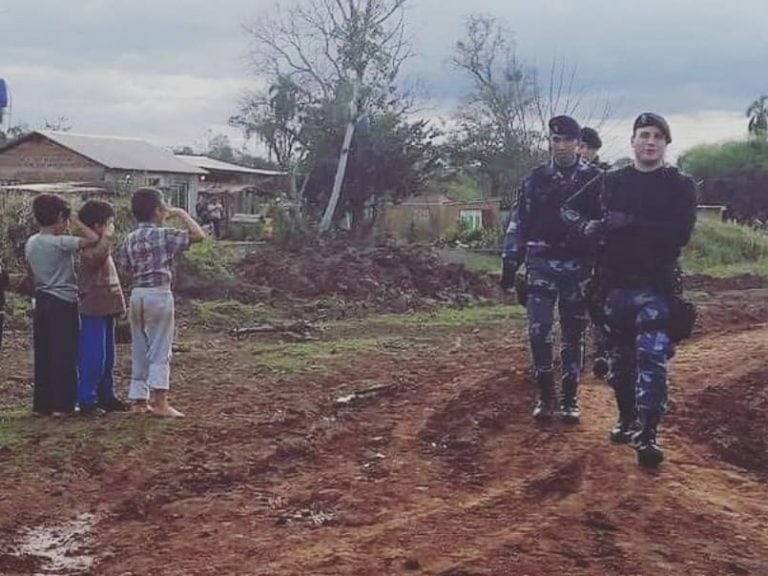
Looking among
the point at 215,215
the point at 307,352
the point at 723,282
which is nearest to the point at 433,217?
the point at 215,215

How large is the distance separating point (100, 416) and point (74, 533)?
2707 millimetres

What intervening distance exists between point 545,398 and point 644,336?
1420 millimetres

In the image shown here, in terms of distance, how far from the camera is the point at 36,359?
8242mm

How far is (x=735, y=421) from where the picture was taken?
8102 millimetres

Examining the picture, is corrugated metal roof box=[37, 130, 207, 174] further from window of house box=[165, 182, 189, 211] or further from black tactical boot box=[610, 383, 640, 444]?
black tactical boot box=[610, 383, 640, 444]

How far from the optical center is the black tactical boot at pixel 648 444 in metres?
6.41

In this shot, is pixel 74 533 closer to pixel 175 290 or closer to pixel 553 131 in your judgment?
pixel 553 131

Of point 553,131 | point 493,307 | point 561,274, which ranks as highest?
point 553,131

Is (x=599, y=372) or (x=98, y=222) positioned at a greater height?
(x=98, y=222)

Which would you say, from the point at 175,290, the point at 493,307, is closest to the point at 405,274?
the point at 493,307

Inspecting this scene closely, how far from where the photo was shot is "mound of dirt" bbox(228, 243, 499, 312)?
19.0m

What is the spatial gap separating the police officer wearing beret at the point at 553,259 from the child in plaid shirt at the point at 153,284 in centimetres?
214

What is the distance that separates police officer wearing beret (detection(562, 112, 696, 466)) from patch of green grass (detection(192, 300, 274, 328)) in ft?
29.2

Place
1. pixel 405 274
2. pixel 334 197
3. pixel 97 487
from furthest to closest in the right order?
pixel 334 197
pixel 405 274
pixel 97 487
